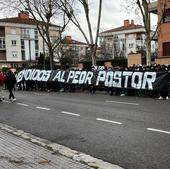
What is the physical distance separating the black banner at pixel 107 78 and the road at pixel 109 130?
5.42 m

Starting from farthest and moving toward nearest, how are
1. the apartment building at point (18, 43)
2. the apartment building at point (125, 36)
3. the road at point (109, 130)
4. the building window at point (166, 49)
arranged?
the apartment building at point (125, 36), the apartment building at point (18, 43), the building window at point (166, 49), the road at point (109, 130)

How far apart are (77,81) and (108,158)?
64.9ft

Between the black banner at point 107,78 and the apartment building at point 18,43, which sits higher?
the apartment building at point 18,43

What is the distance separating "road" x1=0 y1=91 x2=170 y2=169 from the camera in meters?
7.52

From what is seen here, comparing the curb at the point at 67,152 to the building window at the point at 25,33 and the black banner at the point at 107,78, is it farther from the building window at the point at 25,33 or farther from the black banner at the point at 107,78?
the building window at the point at 25,33

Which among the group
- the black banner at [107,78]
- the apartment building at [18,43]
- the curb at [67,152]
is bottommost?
the curb at [67,152]

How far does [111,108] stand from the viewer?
15.5 m

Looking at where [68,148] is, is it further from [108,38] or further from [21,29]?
[108,38]

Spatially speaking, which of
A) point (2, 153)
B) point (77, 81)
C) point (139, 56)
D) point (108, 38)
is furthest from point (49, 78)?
Answer: point (108, 38)

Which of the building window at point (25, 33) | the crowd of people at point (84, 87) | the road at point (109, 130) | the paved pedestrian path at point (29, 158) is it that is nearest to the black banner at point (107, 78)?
the crowd of people at point (84, 87)

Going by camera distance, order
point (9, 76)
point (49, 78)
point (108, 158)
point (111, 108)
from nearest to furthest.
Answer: point (108, 158) < point (111, 108) < point (9, 76) < point (49, 78)

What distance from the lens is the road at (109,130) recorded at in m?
7.52

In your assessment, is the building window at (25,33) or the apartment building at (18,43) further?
the building window at (25,33)

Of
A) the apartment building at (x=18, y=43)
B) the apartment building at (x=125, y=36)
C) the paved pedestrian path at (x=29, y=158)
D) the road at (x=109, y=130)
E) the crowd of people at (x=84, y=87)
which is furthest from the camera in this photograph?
the apartment building at (x=125, y=36)
